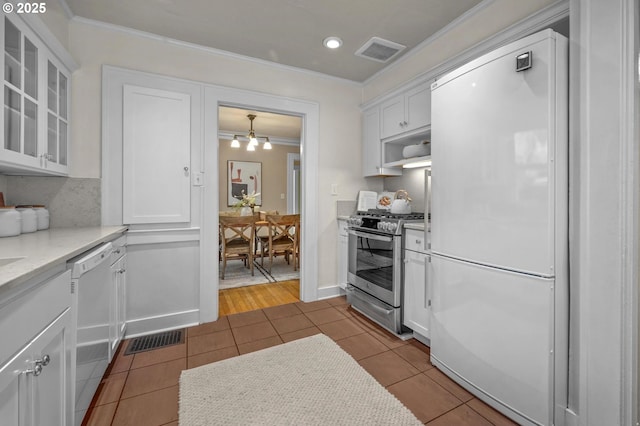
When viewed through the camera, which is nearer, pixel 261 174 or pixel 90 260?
pixel 90 260

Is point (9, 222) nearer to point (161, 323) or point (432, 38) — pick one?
point (161, 323)

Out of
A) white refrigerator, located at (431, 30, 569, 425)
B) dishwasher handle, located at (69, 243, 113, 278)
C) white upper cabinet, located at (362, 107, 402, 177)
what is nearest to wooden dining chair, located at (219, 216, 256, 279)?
white upper cabinet, located at (362, 107, 402, 177)

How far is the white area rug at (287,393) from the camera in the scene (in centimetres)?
146

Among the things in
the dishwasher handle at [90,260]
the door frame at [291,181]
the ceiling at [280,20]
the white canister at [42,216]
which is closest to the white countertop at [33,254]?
the dishwasher handle at [90,260]

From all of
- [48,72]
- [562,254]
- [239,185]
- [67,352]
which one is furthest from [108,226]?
[239,185]

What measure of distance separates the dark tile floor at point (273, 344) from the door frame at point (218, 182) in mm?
288

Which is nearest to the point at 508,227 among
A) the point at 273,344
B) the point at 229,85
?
the point at 273,344

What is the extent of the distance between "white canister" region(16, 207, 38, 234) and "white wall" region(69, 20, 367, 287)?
1.53ft

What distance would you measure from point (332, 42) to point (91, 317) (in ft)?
8.70

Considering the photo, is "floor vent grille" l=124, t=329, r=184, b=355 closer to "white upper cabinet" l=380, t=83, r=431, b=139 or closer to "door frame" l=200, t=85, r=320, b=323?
"door frame" l=200, t=85, r=320, b=323

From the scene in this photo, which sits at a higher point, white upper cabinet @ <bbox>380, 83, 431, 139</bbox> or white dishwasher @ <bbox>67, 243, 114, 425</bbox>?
white upper cabinet @ <bbox>380, 83, 431, 139</bbox>

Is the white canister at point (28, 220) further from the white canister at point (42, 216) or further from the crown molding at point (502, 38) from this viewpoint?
the crown molding at point (502, 38)

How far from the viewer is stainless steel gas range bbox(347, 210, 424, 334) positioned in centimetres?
237

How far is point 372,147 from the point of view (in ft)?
10.8
